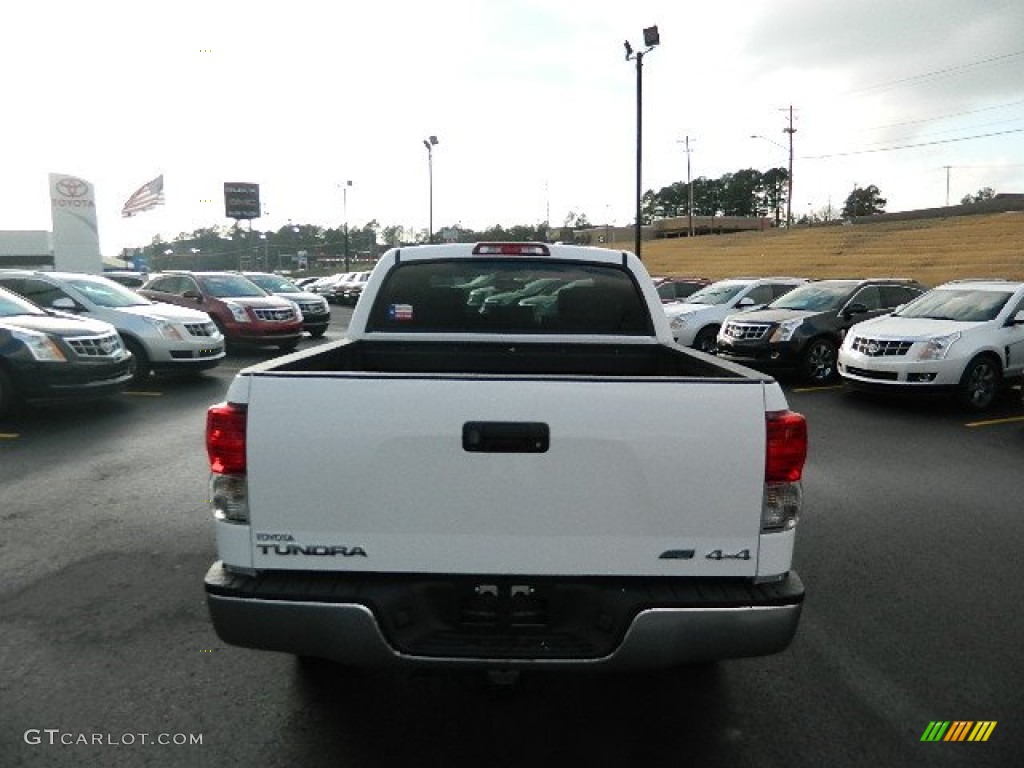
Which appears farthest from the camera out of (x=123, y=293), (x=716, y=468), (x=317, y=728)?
(x=123, y=293)

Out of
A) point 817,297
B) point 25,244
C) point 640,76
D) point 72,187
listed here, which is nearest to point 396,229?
point 25,244

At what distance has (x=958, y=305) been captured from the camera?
1088 centimetres

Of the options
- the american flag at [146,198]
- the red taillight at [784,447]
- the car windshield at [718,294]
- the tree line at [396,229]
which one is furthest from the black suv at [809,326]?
the tree line at [396,229]

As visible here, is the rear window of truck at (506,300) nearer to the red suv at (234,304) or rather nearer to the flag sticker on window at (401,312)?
the flag sticker on window at (401,312)

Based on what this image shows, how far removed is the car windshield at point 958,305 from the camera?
1041cm

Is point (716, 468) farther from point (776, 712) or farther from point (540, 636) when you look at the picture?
point (776, 712)

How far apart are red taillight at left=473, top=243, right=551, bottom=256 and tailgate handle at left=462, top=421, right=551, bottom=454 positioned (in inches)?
80.4

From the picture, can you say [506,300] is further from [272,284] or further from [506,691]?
[272,284]

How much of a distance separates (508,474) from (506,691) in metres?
1.13

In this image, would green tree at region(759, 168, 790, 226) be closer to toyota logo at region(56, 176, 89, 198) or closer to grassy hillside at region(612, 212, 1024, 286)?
grassy hillside at region(612, 212, 1024, 286)

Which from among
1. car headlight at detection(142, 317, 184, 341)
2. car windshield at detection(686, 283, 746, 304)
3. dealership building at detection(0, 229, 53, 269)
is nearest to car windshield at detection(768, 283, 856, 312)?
car windshield at detection(686, 283, 746, 304)

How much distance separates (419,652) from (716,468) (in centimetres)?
113

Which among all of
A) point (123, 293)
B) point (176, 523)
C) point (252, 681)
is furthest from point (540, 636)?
point (123, 293)

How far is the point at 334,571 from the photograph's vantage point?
Result: 2.52 m
